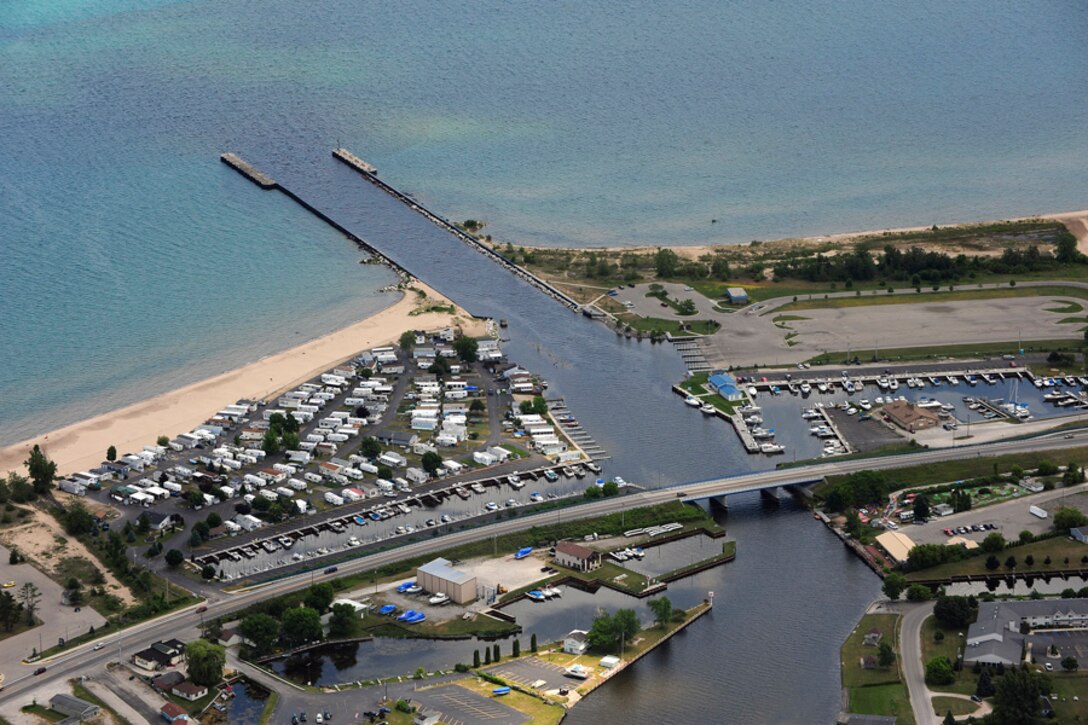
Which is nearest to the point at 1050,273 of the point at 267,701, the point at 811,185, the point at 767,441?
the point at 811,185

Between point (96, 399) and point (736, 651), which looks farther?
point (96, 399)

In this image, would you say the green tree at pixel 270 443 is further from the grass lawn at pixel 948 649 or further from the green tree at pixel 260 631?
the grass lawn at pixel 948 649

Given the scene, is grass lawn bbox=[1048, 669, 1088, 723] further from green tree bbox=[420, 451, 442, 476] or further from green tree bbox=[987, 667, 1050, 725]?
green tree bbox=[420, 451, 442, 476]

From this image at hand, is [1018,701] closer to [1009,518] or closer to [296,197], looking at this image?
[1009,518]

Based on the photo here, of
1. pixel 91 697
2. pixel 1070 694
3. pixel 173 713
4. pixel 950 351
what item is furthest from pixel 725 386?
pixel 91 697

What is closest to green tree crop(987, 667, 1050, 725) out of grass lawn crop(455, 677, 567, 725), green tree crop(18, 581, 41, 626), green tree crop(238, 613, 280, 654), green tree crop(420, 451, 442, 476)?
grass lawn crop(455, 677, 567, 725)

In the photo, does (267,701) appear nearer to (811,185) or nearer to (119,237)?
(119,237)
